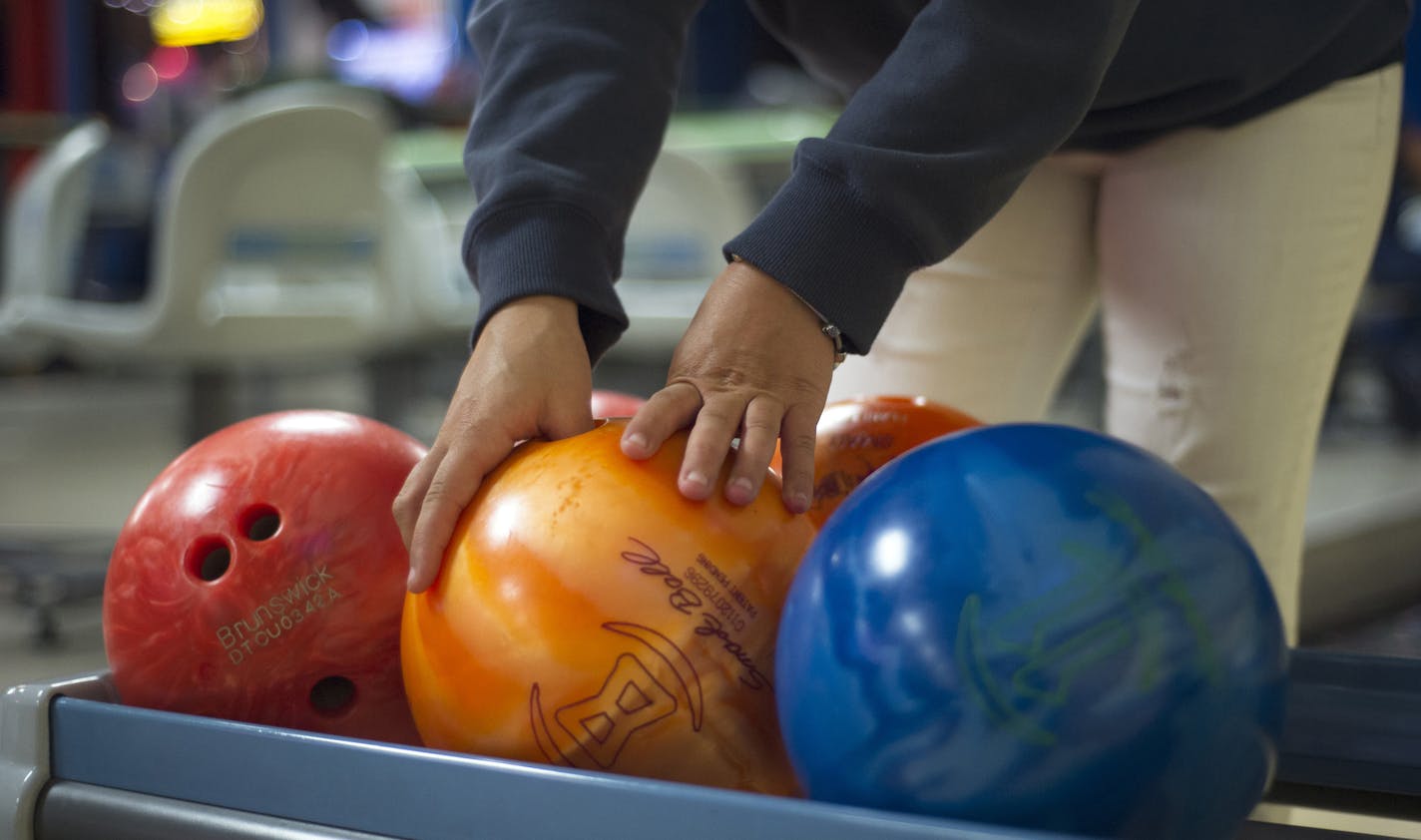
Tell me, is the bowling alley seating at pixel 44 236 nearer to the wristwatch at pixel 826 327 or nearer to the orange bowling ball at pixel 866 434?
the orange bowling ball at pixel 866 434

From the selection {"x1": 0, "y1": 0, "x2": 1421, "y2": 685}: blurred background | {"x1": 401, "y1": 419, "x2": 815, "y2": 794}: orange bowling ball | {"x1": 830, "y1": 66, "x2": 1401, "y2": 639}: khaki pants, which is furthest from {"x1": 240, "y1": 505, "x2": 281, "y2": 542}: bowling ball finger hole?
{"x1": 0, "y1": 0, "x2": 1421, "y2": 685}: blurred background

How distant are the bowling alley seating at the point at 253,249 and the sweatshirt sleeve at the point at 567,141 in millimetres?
1767

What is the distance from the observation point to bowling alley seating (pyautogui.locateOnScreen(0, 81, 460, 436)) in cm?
279

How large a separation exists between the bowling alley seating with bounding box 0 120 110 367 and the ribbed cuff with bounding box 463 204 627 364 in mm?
2193

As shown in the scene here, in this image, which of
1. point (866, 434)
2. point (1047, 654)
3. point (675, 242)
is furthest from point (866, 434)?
point (675, 242)

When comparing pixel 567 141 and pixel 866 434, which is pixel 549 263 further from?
pixel 866 434

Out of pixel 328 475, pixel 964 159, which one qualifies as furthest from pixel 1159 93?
pixel 328 475

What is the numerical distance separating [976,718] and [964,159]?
1.27 ft

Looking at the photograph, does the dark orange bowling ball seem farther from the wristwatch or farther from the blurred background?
the blurred background

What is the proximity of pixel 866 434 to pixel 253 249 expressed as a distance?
7.77 feet

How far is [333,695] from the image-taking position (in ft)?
3.84

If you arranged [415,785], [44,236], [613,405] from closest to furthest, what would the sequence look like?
[415,785] → [613,405] → [44,236]

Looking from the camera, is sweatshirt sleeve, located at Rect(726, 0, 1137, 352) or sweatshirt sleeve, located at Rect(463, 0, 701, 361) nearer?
sweatshirt sleeve, located at Rect(726, 0, 1137, 352)

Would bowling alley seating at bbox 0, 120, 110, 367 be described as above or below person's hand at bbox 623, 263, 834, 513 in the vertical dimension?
below
